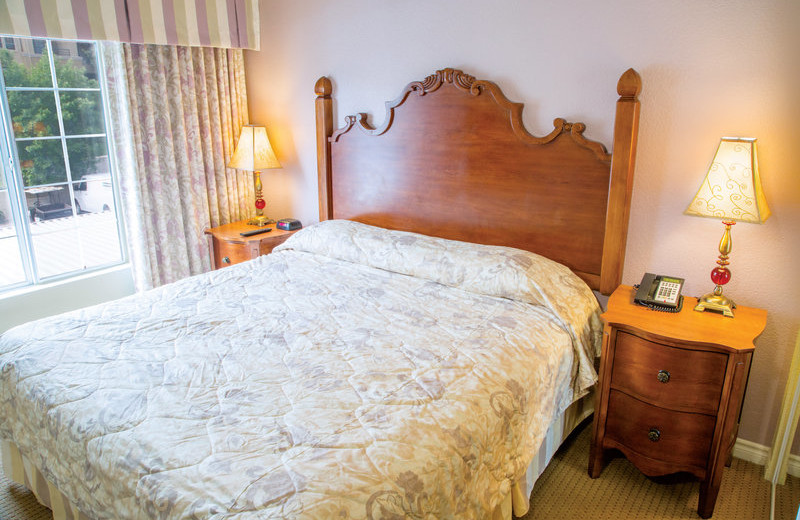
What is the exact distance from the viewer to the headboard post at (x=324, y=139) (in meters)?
3.08

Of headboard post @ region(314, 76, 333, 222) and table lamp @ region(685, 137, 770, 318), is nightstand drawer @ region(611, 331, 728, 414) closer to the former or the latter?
table lamp @ region(685, 137, 770, 318)

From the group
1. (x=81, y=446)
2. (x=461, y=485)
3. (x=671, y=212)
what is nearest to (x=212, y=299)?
(x=81, y=446)

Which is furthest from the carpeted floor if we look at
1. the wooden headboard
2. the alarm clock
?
the alarm clock

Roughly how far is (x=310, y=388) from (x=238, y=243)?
1766mm

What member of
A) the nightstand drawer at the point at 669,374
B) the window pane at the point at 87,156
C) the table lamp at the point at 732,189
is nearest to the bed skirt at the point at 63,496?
the nightstand drawer at the point at 669,374

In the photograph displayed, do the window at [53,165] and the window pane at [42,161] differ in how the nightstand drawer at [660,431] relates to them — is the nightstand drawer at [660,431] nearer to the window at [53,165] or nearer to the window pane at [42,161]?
the window at [53,165]

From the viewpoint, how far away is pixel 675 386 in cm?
185

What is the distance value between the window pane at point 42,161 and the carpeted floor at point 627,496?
62.5 inches

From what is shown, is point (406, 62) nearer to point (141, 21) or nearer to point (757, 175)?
point (141, 21)

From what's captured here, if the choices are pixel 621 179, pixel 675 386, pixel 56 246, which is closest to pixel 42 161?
pixel 56 246

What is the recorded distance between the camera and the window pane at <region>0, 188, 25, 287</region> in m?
2.81

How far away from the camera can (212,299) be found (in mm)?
2248

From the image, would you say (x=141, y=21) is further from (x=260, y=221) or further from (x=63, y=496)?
(x=63, y=496)

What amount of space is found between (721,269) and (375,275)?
144cm
